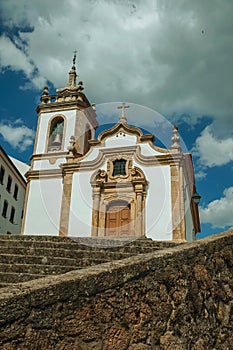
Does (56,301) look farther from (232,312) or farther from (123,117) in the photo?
(123,117)

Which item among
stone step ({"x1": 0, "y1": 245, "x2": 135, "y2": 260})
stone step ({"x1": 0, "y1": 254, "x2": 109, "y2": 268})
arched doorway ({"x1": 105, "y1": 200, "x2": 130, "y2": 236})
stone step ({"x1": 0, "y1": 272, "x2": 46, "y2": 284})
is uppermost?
arched doorway ({"x1": 105, "y1": 200, "x2": 130, "y2": 236})

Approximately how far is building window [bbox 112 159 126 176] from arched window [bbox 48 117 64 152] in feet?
12.8

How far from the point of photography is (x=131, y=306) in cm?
278

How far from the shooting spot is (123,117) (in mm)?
16766

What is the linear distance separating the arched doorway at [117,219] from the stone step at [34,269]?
8.28m

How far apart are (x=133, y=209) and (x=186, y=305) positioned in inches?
417

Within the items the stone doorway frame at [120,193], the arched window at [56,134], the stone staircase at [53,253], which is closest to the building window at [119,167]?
the stone doorway frame at [120,193]

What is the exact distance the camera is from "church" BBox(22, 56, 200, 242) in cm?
1343

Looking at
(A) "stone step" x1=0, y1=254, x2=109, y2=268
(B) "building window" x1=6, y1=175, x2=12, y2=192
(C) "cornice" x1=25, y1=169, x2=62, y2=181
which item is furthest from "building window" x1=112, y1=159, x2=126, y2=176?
(B) "building window" x1=6, y1=175, x2=12, y2=192

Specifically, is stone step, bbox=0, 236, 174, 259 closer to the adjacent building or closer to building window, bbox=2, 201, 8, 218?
the adjacent building

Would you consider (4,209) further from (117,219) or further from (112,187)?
(117,219)

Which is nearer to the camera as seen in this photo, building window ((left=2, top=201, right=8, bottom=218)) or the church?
the church

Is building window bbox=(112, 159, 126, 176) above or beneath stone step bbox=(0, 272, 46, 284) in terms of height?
above

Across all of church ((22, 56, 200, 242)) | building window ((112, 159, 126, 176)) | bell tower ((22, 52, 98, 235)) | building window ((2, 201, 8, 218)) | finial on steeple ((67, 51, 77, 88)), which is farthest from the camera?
building window ((2, 201, 8, 218))
